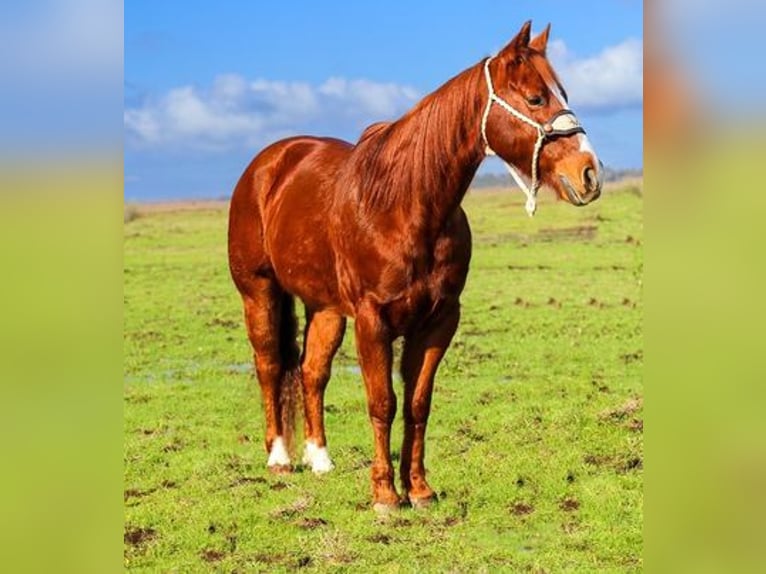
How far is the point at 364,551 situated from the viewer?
168 inches

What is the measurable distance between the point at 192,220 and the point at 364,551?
25646 millimetres

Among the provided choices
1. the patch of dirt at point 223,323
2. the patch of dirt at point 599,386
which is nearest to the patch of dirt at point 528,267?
the patch of dirt at point 223,323

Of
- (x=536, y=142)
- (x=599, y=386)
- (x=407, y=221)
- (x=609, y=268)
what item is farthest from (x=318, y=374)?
(x=609, y=268)

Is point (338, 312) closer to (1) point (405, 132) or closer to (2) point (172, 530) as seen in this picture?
(1) point (405, 132)

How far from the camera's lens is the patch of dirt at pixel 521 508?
15.8ft

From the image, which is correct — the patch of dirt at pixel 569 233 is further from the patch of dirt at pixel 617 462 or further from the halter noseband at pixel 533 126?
the halter noseband at pixel 533 126

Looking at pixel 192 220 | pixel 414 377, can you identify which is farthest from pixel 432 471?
pixel 192 220

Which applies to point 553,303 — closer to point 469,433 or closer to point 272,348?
point 469,433

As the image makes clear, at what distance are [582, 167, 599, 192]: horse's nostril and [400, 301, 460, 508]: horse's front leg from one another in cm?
117

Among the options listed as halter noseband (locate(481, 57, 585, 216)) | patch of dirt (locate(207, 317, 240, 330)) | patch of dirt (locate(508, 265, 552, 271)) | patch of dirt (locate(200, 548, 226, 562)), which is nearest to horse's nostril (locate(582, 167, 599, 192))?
halter noseband (locate(481, 57, 585, 216))

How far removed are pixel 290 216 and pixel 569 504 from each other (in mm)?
2434

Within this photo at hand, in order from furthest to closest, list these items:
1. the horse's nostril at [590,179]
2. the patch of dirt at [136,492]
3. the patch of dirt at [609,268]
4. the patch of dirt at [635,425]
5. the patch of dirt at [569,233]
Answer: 1. the patch of dirt at [569,233]
2. the patch of dirt at [609,268]
3. the patch of dirt at [635,425]
4. the patch of dirt at [136,492]
5. the horse's nostril at [590,179]

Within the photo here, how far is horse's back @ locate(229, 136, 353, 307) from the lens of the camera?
203 inches

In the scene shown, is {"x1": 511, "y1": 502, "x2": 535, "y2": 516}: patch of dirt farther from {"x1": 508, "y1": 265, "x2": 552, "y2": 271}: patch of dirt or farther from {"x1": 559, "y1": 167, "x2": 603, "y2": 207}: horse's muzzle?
{"x1": 508, "y1": 265, "x2": 552, "y2": 271}: patch of dirt
